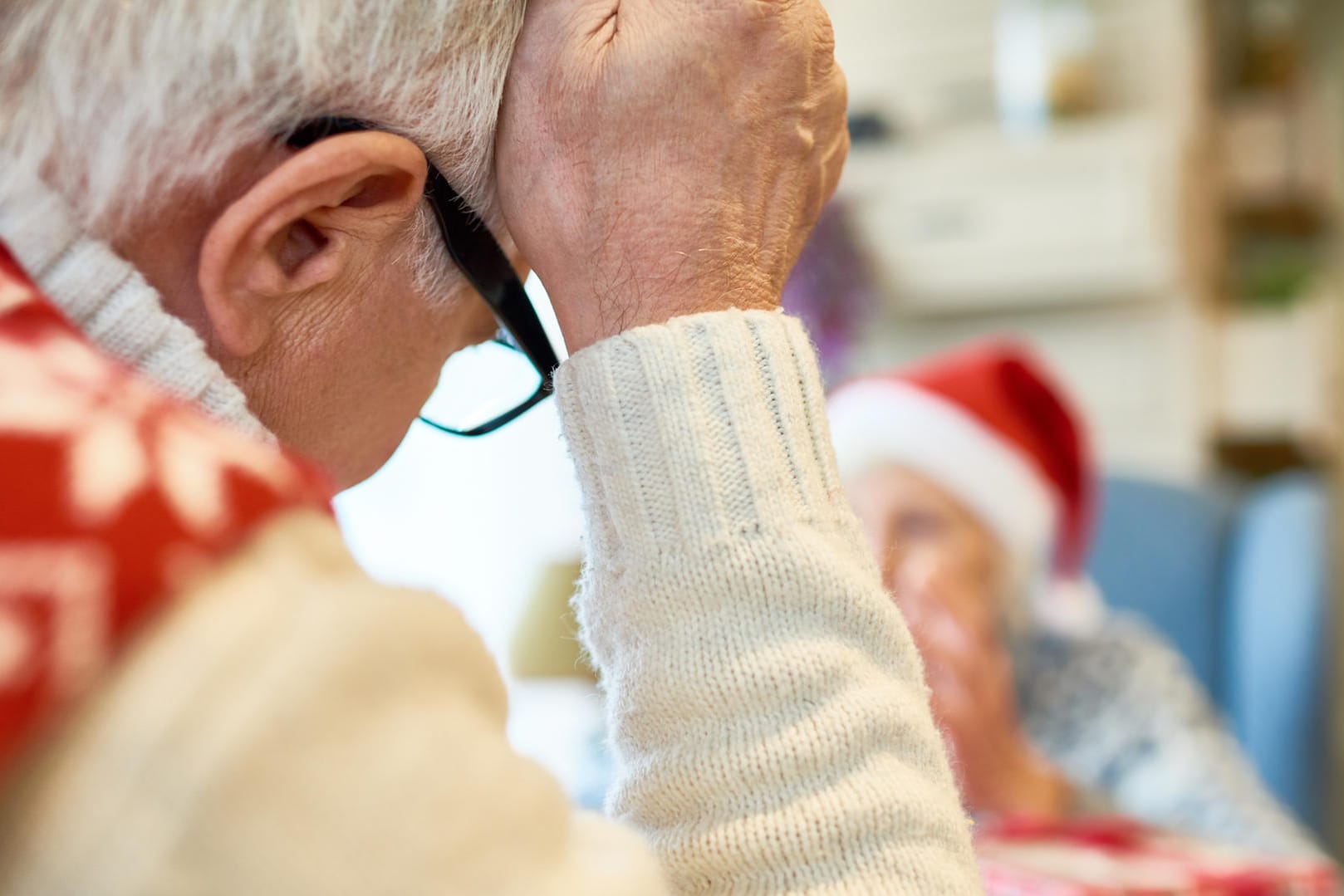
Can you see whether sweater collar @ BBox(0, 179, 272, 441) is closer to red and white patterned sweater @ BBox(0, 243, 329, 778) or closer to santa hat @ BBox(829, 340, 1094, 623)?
red and white patterned sweater @ BBox(0, 243, 329, 778)

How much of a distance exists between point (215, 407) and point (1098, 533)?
84.0 inches

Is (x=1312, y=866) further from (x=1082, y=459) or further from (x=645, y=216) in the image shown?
(x=645, y=216)

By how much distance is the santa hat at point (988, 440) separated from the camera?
5.68 feet

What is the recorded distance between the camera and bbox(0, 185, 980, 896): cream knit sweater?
0.27m

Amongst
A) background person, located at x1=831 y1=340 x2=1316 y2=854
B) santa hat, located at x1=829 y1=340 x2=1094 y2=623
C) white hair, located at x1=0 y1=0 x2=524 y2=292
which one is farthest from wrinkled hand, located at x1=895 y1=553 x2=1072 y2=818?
white hair, located at x1=0 y1=0 x2=524 y2=292

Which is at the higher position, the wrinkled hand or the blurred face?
the blurred face

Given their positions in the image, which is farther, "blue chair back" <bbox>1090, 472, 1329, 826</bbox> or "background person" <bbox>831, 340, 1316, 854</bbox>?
"blue chair back" <bbox>1090, 472, 1329, 826</bbox>

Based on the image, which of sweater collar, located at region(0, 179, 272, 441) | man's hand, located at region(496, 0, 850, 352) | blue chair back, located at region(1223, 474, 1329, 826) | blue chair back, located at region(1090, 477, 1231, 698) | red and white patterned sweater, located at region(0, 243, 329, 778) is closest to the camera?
red and white patterned sweater, located at region(0, 243, 329, 778)

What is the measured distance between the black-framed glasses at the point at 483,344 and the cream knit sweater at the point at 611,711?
0.08 meters

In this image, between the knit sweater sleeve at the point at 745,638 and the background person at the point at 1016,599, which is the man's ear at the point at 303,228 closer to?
the knit sweater sleeve at the point at 745,638

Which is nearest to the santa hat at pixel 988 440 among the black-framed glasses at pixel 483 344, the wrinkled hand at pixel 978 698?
the wrinkled hand at pixel 978 698

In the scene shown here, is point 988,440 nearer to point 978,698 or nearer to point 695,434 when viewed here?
point 978,698

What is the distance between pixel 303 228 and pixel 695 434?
18 centimetres

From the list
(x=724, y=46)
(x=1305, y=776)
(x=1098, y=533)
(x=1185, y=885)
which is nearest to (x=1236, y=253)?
(x=1098, y=533)
